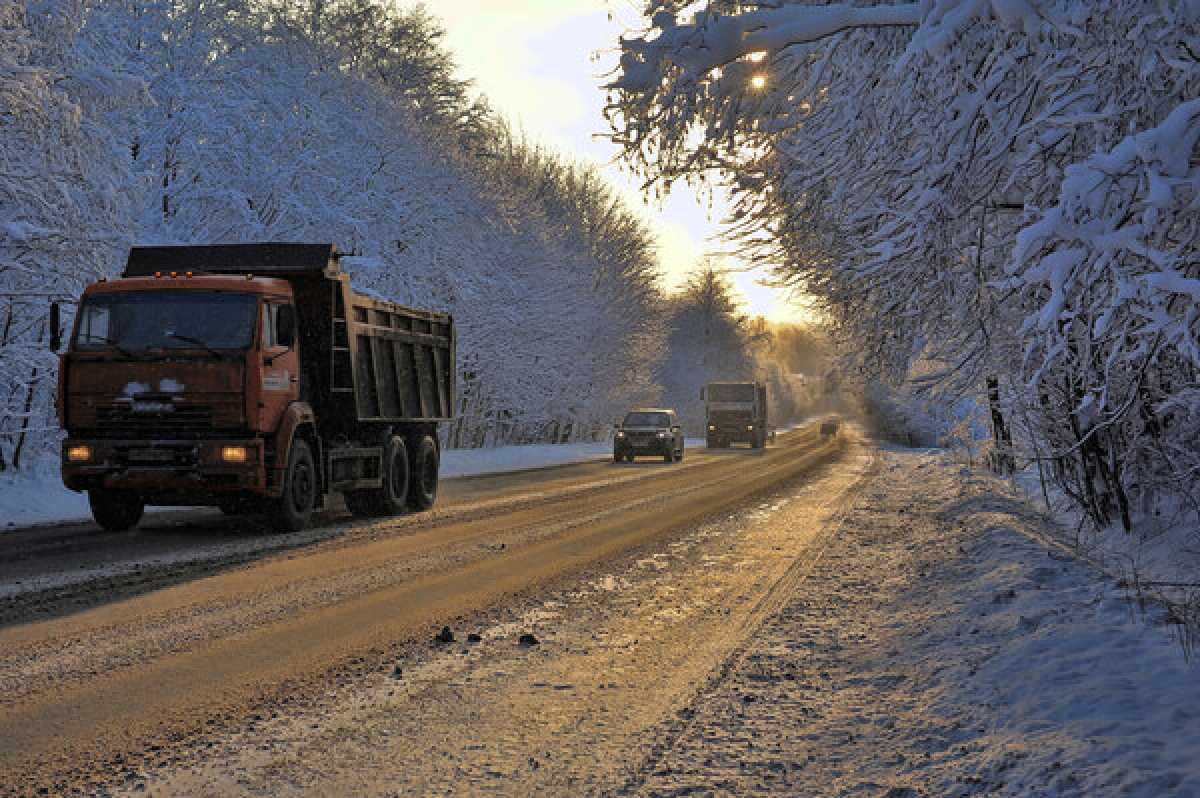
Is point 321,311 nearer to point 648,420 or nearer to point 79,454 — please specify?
point 79,454

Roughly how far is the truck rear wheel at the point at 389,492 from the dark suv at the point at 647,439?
16.9m

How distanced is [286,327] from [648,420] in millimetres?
21018

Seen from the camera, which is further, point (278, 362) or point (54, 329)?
point (278, 362)

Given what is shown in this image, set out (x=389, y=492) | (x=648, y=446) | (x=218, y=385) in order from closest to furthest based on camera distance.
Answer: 1. (x=218, y=385)
2. (x=389, y=492)
3. (x=648, y=446)

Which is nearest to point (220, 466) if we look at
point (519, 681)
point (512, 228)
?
point (519, 681)

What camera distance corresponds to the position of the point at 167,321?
36.2 ft

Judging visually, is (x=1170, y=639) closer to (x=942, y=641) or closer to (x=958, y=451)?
(x=942, y=641)

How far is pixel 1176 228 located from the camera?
435cm

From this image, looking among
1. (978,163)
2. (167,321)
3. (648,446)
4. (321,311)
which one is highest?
(321,311)

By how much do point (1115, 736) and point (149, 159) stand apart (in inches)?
905

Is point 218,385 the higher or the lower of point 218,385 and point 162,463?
the higher

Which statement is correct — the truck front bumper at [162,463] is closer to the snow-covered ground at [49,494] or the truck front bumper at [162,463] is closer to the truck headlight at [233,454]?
the truck headlight at [233,454]

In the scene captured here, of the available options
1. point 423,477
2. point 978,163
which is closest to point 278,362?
point 423,477

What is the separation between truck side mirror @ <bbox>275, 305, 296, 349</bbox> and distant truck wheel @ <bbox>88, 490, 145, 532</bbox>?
2489 millimetres
